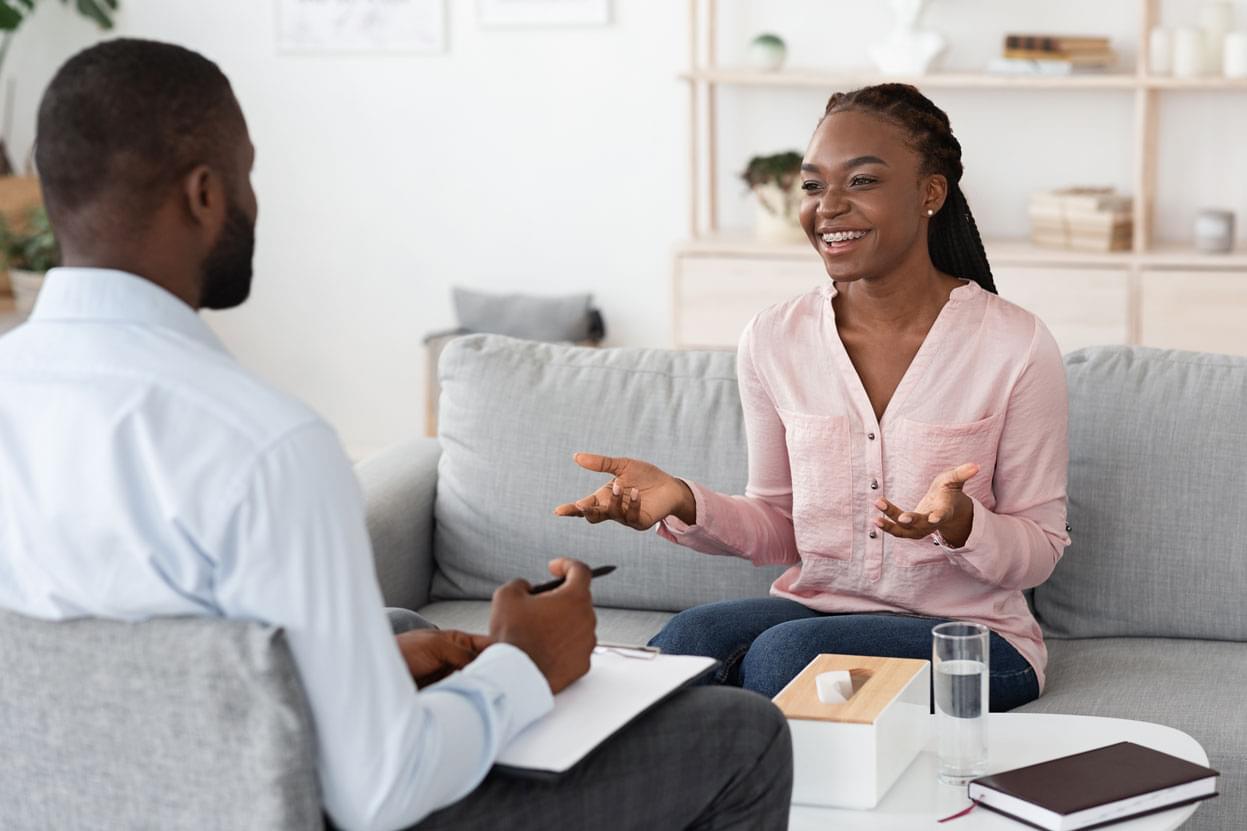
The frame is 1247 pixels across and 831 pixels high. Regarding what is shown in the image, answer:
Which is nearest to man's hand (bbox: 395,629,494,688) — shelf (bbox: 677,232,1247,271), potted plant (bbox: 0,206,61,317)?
shelf (bbox: 677,232,1247,271)

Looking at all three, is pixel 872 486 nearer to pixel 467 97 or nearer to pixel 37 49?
pixel 467 97

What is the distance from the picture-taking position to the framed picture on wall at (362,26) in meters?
4.63

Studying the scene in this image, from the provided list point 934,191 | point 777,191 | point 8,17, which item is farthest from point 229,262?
point 8,17

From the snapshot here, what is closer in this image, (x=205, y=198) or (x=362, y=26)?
(x=205, y=198)

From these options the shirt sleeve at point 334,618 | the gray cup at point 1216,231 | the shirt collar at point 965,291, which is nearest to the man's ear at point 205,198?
the shirt sleeve at point 334,618

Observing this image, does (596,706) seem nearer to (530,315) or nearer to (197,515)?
(197,515)

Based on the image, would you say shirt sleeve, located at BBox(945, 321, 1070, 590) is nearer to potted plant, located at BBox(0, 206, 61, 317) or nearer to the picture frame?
the picture frame

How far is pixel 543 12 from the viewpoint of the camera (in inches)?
179

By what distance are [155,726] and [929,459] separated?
44.5 inches

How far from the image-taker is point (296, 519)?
1.13m

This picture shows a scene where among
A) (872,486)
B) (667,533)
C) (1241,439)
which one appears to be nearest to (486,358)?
(667,533)

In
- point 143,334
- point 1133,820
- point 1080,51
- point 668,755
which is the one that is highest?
point 1080,51

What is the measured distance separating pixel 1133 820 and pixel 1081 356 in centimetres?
101

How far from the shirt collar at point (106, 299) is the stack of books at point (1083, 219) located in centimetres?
319
